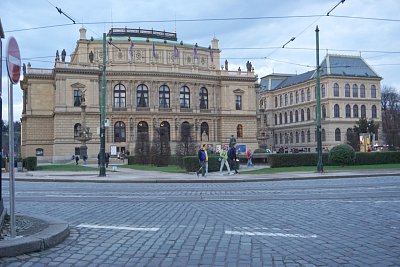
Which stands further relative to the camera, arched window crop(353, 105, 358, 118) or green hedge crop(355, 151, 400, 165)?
arched window crop(353, 105, 358, 118)

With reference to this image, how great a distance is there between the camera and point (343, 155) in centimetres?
3503

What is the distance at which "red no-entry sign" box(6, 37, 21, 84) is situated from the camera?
6.82 metres

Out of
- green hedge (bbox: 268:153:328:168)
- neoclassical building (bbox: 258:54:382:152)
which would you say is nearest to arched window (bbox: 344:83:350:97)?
neoclassical building (bbox: 258:54:382:152)

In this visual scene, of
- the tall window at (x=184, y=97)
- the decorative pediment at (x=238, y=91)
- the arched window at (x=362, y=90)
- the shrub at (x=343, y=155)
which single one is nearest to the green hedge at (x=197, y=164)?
the shrub at (x=343, y=155)

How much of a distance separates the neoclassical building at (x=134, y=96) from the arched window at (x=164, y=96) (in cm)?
16

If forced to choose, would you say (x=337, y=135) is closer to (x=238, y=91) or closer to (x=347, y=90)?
(x=347, y=90)

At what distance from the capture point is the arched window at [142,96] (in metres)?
87.9

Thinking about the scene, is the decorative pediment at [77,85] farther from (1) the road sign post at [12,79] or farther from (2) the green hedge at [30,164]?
(1) the road sign post at [12,79]

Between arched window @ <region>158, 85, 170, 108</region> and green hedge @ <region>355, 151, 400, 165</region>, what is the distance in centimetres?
5687

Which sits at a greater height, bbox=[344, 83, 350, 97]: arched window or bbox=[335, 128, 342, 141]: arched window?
bbox=[344, 83, 350, 97]: arched window

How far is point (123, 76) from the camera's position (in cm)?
8588

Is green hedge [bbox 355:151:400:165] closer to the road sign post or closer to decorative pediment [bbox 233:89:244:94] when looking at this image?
the road sign post

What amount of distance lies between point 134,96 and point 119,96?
9.66ft

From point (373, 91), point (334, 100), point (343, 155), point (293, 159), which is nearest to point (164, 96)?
point (334, 100)
